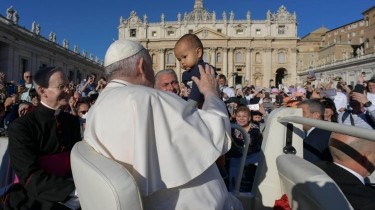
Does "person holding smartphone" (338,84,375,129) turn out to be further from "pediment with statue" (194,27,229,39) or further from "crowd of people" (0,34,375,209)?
"pediment with statue" (194,27,229,39)

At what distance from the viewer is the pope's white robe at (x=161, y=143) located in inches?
66.1

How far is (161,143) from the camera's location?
1700mm

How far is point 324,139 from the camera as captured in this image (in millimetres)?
3334

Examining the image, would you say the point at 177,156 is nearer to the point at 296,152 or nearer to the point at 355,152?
the point at 355,152

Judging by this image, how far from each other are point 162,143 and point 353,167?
1.23 m

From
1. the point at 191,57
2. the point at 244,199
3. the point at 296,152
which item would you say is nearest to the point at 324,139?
the point at 296,152

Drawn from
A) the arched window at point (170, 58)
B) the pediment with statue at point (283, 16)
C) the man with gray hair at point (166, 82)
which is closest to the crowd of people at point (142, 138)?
the man with gray hair at point (166, 82)

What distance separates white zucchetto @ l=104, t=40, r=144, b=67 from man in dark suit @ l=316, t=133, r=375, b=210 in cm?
135

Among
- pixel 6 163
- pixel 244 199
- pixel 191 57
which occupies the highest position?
pixel 191 57

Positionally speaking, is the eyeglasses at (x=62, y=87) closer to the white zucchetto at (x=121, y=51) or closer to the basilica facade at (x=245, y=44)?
the white zucchetto at (x=121, y=51)

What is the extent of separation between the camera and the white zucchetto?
204 centimetres

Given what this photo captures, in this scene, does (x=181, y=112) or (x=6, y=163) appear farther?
(x=6, y=163)

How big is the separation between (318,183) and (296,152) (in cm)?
105

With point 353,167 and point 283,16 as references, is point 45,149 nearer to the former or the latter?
point 353,167
